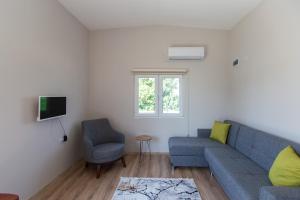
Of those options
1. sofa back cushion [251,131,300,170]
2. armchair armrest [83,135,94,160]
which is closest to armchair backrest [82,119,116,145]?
armchair armrest [83,135,94,160]

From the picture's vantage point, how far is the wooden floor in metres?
2.72

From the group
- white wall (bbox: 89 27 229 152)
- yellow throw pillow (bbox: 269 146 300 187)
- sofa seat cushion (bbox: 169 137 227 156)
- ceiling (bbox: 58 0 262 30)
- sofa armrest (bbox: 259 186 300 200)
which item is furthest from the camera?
white wall (bbox: 89 27 229 152)

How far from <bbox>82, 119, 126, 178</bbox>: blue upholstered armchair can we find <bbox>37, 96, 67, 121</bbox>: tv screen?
2.39 ft

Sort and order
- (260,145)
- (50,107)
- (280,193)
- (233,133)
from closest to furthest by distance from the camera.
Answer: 1. (280,193)
2. (260,145)
3. (50,107)
4. (233,133)

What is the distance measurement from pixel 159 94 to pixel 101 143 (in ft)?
5.54

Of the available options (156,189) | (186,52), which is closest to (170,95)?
(186,52)

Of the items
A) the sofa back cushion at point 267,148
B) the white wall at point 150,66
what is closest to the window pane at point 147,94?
the white wall at point 150,66

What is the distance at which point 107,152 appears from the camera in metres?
3.42

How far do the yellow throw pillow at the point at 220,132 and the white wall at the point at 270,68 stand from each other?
360 millimetres

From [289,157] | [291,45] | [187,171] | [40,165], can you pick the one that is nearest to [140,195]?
[187,171]

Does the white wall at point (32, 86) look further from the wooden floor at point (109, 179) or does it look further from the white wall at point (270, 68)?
the white wall at point (270, 68)

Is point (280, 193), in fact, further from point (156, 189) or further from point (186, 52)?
point (186, 52)

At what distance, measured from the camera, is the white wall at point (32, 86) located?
217cm

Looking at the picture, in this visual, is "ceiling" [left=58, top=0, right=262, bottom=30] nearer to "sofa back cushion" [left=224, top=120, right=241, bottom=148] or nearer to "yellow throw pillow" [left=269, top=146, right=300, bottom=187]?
"sofa back cushion" [left=224, top=120, right=241, bottom=148]
